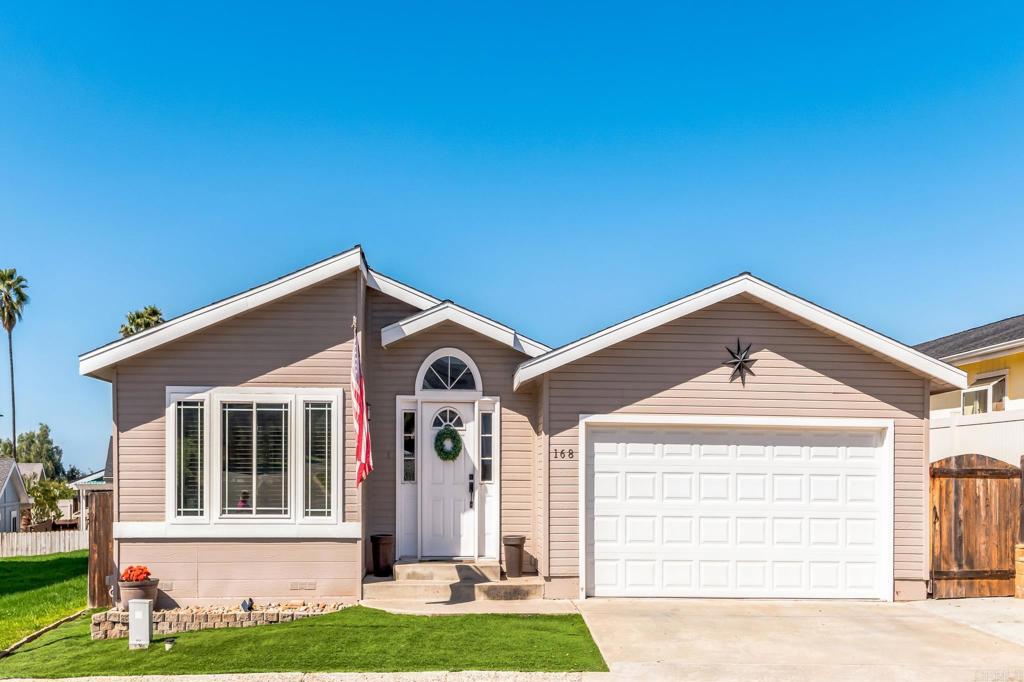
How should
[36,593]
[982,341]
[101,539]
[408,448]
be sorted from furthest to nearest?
[982,341] < [36,593] < [408,448] < [101,539]

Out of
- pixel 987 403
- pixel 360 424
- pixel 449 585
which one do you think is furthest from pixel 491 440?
pixel 987 403

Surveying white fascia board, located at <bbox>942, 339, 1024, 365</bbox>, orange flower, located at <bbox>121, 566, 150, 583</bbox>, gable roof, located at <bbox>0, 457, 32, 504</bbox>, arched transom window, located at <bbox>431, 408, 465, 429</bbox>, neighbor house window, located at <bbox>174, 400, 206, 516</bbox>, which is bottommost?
gable roof, located at <bbox>0, 457, 32, 504</bbox>

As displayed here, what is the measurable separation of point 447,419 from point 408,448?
0.68m

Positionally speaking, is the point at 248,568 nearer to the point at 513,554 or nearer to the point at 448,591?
the point at 448,591

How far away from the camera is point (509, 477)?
1135 cm

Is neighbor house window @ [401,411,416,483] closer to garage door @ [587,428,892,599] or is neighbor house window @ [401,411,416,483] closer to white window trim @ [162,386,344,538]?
white window trim @ [162,386,344,538]

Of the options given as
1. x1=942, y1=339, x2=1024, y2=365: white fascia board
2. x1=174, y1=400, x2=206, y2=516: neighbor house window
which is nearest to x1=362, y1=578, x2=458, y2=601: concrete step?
x1=174, y1=400, x2=206, y2=516: neighbor house window

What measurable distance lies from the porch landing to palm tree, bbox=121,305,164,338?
2367 cm

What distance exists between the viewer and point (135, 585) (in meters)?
9.60

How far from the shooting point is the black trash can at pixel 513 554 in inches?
427

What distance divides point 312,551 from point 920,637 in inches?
284

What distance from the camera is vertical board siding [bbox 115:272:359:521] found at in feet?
33.8

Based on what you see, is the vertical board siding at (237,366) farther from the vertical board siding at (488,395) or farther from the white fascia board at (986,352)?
the white fascia board at (986,352)

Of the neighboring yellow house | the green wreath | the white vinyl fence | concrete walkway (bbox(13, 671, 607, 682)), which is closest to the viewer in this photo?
concrete walkway (bbox(13, 671, 607, 682))
